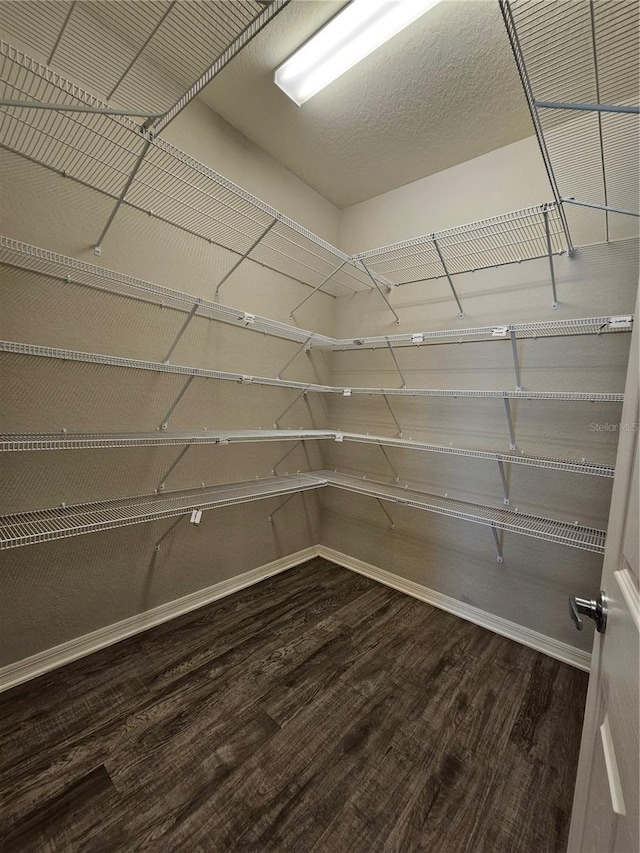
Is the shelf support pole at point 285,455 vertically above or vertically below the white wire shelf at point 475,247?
below

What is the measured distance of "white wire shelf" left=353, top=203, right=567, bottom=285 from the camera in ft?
5.48

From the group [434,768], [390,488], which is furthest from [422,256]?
[434,768]

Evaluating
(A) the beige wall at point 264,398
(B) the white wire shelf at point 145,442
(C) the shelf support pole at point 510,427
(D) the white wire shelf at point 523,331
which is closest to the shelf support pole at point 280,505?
(A) the beige wall at point 264,398

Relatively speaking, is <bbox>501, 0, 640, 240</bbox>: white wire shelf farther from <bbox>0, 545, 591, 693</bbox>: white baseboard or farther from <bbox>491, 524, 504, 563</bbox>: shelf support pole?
<bbox>0, 545, 591, 693</bbox>: white baseboard

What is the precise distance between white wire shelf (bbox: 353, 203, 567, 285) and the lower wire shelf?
1.25m

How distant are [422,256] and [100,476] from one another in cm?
202

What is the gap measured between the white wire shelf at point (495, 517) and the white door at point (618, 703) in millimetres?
829

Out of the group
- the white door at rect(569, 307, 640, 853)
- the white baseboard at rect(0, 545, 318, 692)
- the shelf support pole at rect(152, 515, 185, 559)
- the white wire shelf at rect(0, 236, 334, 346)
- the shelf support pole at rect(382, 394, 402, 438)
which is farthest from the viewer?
the shelf support pole at rect(382, 394, 402, 438)

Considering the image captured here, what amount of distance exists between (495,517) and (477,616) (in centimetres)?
66

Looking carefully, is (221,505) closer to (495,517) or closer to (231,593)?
(231,593)

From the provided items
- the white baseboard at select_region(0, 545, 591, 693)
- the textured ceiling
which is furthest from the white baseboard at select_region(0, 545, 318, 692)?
the textured ceiling

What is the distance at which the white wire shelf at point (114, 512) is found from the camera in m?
1.21

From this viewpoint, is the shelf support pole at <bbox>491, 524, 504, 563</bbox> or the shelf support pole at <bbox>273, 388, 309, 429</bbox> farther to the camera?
the shelf support pole at <bbox>273, 388, 309, 429</bbox>

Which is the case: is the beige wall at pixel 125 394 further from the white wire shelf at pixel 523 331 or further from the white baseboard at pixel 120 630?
the white wire shelf at pixel 523 331
